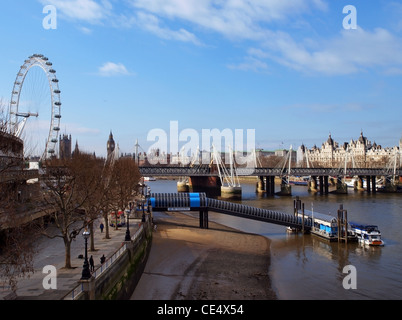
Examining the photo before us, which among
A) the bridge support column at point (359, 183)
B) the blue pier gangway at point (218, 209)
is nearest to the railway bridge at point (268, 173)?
the bridge support column at point (359, 183)

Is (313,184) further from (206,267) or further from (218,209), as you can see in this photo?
(206,267)

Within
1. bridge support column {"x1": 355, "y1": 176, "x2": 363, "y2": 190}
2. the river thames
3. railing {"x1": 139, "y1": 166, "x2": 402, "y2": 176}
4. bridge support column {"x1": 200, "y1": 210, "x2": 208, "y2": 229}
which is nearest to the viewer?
the river thames

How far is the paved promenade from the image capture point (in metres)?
16.1

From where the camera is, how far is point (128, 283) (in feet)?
71.9

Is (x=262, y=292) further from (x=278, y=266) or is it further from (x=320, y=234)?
(x=320, y=234)

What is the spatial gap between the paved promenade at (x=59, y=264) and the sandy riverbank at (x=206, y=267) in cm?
313

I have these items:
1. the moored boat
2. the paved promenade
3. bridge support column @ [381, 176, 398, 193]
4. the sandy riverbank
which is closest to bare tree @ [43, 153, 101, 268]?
the paved promenade

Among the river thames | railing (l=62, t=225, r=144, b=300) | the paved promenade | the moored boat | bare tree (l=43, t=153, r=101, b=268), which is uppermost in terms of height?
bare tree (l=43, t=153, r=101, b=268)

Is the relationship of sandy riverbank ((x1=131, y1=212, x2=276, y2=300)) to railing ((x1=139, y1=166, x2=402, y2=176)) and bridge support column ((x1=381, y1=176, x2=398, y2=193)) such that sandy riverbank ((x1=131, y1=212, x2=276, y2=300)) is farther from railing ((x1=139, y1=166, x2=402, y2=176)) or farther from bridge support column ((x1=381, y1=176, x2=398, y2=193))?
bridge support column ((x1=381, y1=176, x2=398, y2=193))

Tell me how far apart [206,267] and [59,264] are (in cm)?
999

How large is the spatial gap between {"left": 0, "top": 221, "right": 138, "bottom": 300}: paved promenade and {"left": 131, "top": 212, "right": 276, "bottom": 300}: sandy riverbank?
313 centimetres

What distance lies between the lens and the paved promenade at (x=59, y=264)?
634 inches

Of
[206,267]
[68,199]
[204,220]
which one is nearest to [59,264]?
[68,199]
